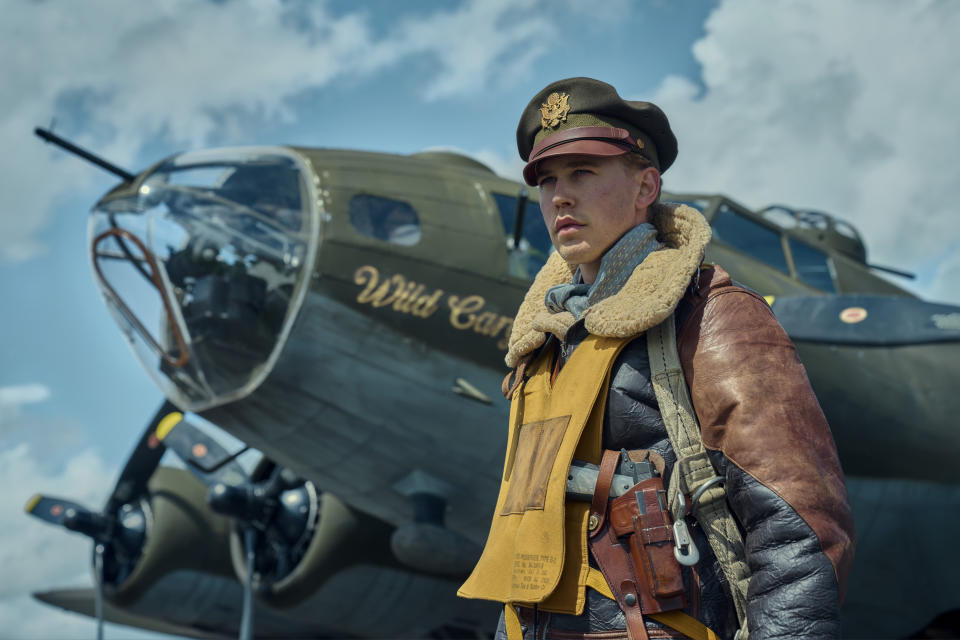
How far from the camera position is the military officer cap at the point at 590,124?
2.25 metres

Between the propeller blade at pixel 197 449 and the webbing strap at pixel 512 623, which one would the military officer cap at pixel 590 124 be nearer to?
the webbing strap at pixel 512 623

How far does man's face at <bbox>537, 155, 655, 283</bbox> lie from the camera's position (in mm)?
2277

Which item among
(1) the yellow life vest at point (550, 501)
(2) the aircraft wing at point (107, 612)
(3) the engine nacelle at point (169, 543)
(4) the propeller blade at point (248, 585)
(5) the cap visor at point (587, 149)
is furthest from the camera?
(2) the aircraft wing at point (107, 612)

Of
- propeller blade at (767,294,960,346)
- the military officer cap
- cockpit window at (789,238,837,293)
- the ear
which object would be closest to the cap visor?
the military officer cap

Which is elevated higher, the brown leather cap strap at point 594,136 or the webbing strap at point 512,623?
the brown leather cap strap at point 594,136

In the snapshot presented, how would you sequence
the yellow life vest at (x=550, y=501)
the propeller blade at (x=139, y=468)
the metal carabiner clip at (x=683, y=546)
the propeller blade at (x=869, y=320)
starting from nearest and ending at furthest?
1. the metal carabiner clip at (x=683, y=546)
2. the yellow life vest at (x=550, y=501)
3. the propeller blade at (x=869, y=320)
4. the propeller blade at (x=139, y=468)

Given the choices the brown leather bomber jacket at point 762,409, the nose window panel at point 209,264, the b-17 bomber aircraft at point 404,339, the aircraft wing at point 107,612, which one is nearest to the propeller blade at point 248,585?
the b-17 bomber aircraft at point 404,339

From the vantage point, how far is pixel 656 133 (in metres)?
2.35

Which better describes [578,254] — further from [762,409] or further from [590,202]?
[762,409]

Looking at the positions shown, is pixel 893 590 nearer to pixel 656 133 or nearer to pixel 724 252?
pixel 724 252

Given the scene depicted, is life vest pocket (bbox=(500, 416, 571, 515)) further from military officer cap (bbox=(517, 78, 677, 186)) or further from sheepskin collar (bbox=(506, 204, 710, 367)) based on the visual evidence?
military officer cap (bbox=(517, 78, 677, 186))

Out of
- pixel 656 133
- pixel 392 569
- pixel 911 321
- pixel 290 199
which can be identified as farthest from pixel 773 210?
pixel 656 133

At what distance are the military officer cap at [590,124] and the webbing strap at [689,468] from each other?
477 millimetres

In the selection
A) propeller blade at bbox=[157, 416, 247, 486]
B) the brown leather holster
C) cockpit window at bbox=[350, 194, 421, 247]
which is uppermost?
cockpit window at bbox=[350, 194, 421, 247]
